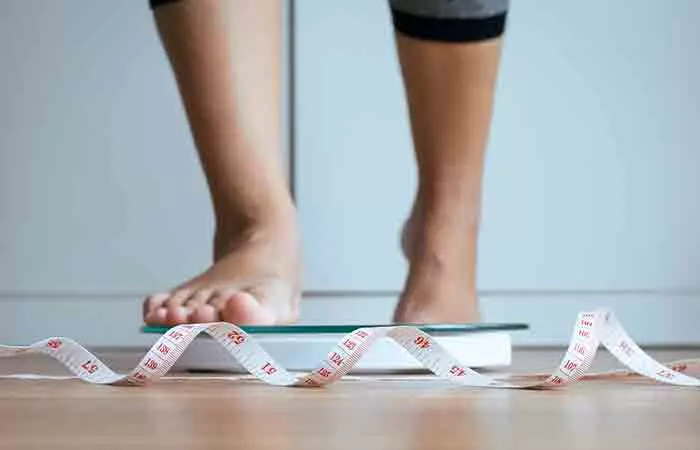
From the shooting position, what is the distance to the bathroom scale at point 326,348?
3.59ft

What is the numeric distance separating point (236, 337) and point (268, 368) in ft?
0.25

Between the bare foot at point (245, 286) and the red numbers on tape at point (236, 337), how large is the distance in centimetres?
8

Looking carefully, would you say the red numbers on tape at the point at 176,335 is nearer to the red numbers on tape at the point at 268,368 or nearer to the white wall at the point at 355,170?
the red numbers on tape at the point at 268,368

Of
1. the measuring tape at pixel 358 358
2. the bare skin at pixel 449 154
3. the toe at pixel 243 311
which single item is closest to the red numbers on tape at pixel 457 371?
the measuring tape at pixel 358 358

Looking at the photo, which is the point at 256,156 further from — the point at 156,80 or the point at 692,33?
the point at 692,33

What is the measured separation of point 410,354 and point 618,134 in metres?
1.19

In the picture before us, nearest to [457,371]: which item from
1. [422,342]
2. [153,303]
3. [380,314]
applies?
[422,342]

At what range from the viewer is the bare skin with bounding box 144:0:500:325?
132 centimetres

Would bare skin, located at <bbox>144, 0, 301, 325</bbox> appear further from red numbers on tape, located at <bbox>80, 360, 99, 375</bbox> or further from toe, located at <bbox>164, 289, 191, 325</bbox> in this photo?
red numbers on tape, located at <bbox>80, 360, 99, 375</bbox>

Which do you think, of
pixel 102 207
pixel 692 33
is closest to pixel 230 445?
pixel 102 207

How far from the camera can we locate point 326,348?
3.70 ft

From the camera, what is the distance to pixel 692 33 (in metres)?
2.14

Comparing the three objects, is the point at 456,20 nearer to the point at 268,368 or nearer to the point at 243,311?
the point at 243,311

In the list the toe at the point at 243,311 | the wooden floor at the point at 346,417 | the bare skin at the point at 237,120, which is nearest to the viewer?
the wooden floor at the point at 346,417
